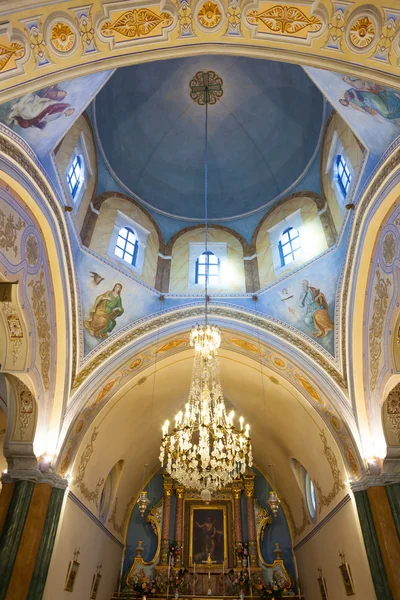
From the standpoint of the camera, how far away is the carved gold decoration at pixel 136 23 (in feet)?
15.1

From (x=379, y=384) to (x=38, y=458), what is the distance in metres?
8.46

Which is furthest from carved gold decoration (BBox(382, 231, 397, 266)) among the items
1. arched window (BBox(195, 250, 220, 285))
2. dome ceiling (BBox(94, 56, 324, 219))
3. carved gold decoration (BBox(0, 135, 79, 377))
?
carved gold decoration (BBox(0, 135, 79, 377))

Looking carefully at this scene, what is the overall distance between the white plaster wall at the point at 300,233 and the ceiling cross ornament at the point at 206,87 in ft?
Answer: 12.9

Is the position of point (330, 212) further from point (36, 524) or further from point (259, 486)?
point (259, 486)

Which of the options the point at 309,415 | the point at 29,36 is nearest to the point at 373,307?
the point at 309,415

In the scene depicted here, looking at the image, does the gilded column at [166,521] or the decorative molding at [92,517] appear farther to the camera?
the gilded column at [166,521]

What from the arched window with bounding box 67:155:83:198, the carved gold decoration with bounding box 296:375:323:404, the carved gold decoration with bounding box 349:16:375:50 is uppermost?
the arched window with bounding box 67:155:83:198

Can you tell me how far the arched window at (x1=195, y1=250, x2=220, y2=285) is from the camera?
509 inches

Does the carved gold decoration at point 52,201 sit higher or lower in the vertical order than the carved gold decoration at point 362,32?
higher

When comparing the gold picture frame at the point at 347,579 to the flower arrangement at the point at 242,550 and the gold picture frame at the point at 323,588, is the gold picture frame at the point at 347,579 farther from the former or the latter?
the flower arrangement at the point at 242,550

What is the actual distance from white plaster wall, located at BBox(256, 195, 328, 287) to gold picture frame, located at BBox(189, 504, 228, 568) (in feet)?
36.8

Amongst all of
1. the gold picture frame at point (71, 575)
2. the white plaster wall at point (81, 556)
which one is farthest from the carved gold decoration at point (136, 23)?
the gold picture frame at point (71, 575)

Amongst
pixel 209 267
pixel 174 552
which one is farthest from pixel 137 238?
pixel 174 552

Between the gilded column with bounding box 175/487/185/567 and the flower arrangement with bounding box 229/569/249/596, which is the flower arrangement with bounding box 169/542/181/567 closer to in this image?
the gilded column with bounding box 175/487/185/567
